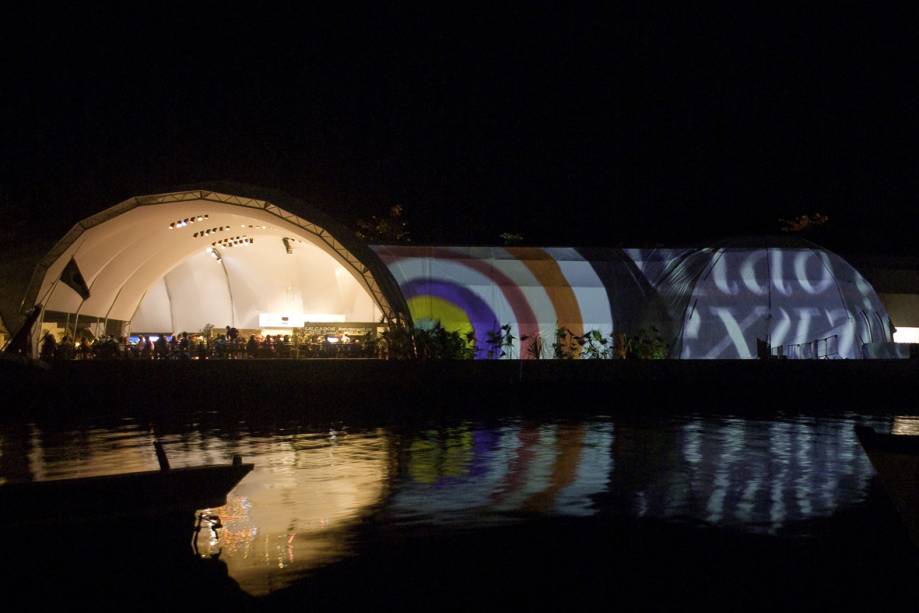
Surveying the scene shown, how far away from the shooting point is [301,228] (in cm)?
3269

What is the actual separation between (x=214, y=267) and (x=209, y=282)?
0.65 m

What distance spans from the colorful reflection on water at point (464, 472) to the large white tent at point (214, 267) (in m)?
8.21

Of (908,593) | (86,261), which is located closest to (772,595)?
(908,593)

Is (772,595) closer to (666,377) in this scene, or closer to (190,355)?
(666,377)

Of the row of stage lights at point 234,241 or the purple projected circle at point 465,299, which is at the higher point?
the row of stage lights at point 234,241

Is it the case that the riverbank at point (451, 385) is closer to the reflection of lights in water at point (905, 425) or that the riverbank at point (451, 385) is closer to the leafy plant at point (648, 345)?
the leafy plant at point (648, 345)

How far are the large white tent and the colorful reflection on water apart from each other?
821 centimetres

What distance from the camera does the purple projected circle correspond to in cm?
3538

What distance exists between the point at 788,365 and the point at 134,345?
2114 cm

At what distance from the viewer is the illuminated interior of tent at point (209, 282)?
120 ft

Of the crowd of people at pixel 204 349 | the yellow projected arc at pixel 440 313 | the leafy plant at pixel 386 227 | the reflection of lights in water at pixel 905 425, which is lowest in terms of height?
the reflection of lights in water at pixel 905 425

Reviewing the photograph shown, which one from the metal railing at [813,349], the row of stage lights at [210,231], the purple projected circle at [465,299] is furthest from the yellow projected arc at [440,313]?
the metal railing at [813,349]

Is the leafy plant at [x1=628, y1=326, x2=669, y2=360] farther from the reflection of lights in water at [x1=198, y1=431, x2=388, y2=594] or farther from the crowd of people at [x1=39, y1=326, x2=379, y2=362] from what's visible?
the reflection of lights in water at [x1=198, y1=431, x2=388, y2=594]

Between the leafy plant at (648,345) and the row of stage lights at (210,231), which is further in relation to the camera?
the row of stage lights at (210,231)
